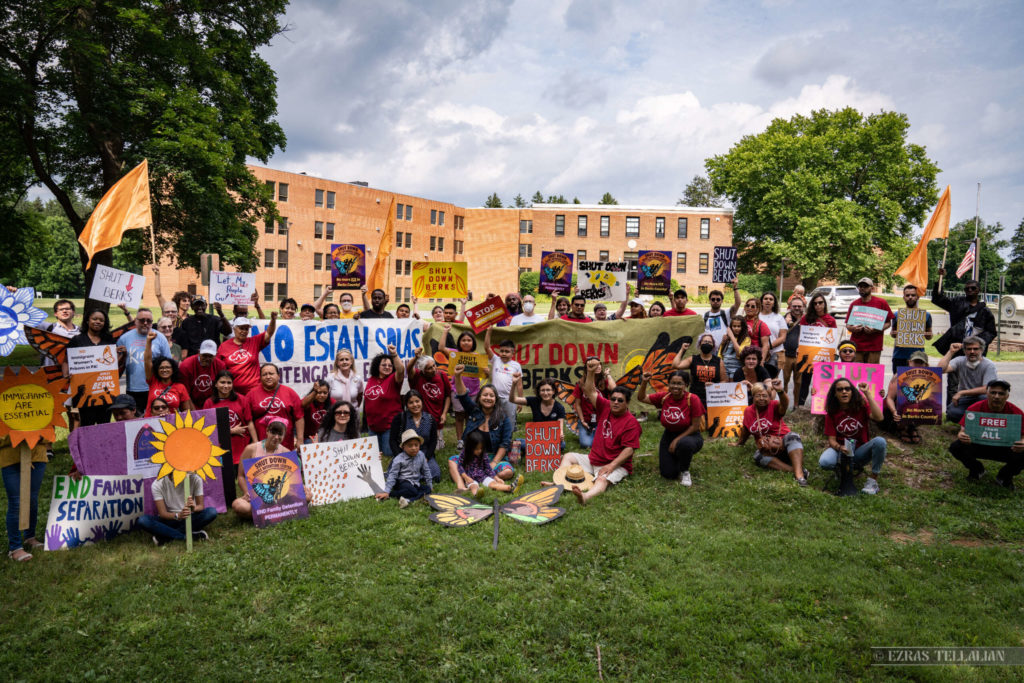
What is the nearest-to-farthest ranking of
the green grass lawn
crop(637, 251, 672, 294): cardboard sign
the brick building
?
the green grass lawn, crop(637, 251, 672, 294): cardboard sign, the brick building

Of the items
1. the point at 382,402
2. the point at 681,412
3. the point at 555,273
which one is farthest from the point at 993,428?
the point at 382,402

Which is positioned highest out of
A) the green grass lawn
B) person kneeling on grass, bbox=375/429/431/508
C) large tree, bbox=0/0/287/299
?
large tree, bbox=0/0/287/299

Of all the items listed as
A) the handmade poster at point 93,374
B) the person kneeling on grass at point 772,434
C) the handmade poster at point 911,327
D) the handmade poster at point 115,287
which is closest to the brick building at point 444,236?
the handmade poster at point 115,287

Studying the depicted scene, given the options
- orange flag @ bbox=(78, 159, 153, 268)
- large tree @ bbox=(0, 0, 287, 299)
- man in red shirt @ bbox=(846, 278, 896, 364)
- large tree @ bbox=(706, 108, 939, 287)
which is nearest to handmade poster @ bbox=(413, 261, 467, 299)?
orange flag @ bbox=(78, 159, 153, 268)

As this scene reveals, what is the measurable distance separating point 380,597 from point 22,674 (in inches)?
98.8

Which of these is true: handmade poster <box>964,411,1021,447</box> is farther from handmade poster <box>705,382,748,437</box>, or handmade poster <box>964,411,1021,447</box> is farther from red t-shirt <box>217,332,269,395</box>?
red t-shirt <box>217,332,269,395</box>

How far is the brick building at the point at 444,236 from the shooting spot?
54.4 metres

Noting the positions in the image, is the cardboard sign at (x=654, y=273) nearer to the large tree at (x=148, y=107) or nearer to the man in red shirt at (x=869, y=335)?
the man in red shirt at (x=869, y=335)

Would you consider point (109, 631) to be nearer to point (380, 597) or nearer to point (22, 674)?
point (22, 674)

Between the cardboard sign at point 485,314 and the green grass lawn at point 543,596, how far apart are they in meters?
3.49

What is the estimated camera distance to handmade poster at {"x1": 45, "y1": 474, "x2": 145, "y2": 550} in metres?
6.15

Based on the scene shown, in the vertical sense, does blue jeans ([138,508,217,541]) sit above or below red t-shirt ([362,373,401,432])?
below

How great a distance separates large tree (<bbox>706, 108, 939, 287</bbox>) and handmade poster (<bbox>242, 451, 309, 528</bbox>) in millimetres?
43154

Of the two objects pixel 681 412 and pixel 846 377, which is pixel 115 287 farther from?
pixel 846 377
